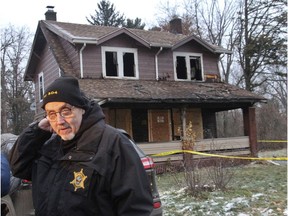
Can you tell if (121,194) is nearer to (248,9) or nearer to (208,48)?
(208,48)

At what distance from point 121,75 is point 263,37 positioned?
17414 mm

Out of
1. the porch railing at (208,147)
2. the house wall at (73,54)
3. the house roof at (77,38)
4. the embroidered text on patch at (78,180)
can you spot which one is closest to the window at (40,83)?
the house roof at (77,38)

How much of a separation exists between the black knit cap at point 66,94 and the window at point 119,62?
46.3 feet

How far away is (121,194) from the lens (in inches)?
80.1

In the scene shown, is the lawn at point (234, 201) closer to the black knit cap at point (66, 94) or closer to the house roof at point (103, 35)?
the black knit cap at point (66, 94)

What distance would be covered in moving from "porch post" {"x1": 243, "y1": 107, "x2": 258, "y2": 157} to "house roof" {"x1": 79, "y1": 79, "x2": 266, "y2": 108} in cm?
48

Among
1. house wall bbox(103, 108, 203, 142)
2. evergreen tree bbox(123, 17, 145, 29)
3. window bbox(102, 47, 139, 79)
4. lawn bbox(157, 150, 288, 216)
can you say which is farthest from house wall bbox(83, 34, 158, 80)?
evergreen tree bbox(123, 17, 145, 29)

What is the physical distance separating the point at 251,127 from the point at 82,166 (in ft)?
54.5

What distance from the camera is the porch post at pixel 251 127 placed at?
17.5 m

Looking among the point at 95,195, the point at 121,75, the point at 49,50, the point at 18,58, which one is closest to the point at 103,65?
the point at 121,75

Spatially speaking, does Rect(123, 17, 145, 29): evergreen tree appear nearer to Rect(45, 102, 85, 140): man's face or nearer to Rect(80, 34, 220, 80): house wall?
Rect(80, 34, 220, 80): house wall

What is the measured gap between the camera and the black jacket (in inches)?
80.4

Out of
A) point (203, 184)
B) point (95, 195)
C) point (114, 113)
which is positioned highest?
point (114, 113)

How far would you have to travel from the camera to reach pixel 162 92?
50.8ft
